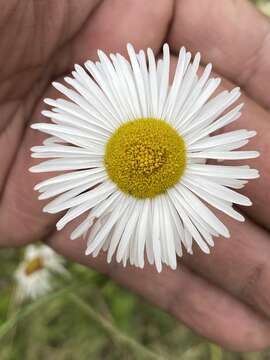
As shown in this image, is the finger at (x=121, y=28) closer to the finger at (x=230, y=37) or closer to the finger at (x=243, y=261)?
the finger at (x=230, y=37)

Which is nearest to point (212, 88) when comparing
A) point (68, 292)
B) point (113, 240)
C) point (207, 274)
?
point (113, 240)

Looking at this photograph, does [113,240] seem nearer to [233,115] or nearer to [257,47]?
[233,115]

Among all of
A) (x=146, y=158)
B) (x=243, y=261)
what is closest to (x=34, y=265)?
(x=243, y=261)

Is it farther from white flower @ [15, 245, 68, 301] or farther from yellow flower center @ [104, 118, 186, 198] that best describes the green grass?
yellow flower center @ [104, 118, 186, 198]

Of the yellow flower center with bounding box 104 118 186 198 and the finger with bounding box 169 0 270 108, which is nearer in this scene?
the yellow flower center with bounding box 104 118 186 198

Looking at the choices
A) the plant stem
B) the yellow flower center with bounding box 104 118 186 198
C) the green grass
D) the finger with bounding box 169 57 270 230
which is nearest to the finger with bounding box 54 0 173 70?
the finger with bounding box 169 57 270 230

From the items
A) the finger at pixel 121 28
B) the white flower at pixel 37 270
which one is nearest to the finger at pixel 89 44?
the finger at pixel 121 28
